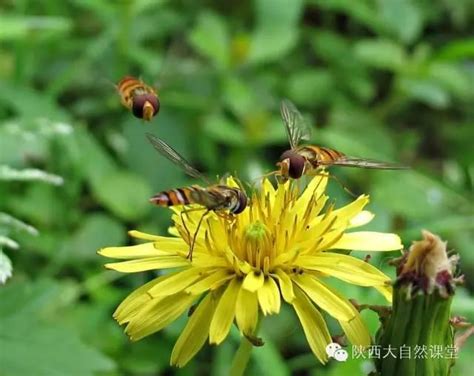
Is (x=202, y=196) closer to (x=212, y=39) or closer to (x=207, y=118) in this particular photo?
(x=207, y=118)

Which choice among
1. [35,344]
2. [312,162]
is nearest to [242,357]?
[312,162]

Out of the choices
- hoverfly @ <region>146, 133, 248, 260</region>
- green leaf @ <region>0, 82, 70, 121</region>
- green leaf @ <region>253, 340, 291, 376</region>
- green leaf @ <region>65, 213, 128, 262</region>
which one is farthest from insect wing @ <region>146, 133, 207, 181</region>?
green leaf @ <region>0, 82, 70, 121</region>

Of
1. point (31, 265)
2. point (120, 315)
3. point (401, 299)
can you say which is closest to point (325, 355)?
point (401, 299)

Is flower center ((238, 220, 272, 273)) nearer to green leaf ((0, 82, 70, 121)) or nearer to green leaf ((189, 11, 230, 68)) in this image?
green leaf ((0, 82, 70, 121))

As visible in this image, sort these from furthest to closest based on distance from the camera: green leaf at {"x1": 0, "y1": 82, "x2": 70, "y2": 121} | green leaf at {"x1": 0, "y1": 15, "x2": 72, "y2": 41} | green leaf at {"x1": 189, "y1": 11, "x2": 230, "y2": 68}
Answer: green leaf at {"x1": 189, "y1": 11, "x2": 230, "y2": 68} → green leaf at {"x1": 0, "y1": 82, "x2": 70, "y2": 121} → green leaf at {"x1": 0, "y1": 15, "x2": 72, "y2": 41}

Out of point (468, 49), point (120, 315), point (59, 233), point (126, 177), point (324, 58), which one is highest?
point (324, 58)

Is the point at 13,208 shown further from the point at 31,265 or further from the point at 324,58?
the point at 324,58
